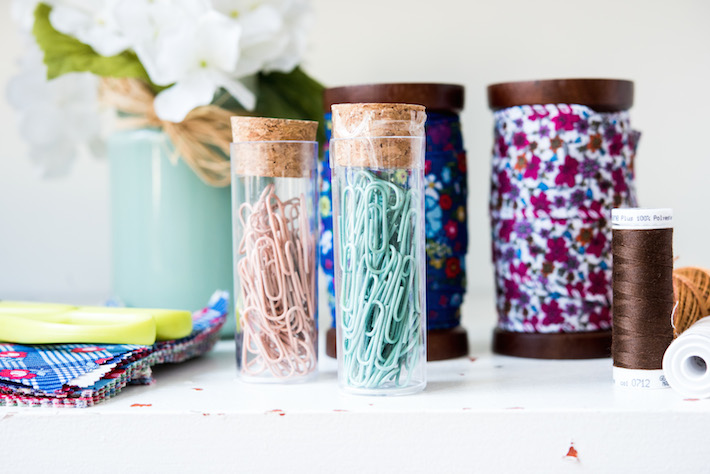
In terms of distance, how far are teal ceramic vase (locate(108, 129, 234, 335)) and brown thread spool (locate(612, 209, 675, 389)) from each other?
0.49m

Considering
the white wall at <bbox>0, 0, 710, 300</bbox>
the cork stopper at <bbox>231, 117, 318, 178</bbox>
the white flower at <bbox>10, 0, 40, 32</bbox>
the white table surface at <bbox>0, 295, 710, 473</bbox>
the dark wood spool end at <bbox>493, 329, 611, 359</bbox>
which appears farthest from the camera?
the white wall at <bbox>0, 0, 710, 300</bbox>

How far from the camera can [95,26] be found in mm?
869

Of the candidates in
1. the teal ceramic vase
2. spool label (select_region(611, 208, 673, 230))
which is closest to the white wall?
the teal ceramic vase

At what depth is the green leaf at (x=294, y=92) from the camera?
3.26 ft

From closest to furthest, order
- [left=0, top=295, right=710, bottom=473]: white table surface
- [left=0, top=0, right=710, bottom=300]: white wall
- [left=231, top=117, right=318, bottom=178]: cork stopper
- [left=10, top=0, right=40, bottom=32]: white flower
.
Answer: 1. [left=0, top=295, right=710, bottom=473]: white table surface
2. [left=231, top=117, right=318, bottom=178]: cork stopper
3. [left=10, top=0, right=40, bottom=32]: white flower
4. [left=0, top=0, right=710, bottom=300]: white wall

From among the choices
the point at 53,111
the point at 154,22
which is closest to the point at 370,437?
the point at 154,22

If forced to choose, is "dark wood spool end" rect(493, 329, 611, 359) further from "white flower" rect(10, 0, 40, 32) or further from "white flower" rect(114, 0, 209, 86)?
"white flower" rect(10, 0, 40, 32)

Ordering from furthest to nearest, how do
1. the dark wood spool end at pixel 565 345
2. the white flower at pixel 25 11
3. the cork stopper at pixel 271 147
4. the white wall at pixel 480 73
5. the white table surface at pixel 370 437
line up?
Answer: 1. the white wall at pixel 480 73
2. the white flower at pixel 25 11
3. the dark wood spool end at pixel 565 345
4. the cork stopper at pixel 271 147
5. the white table surface at pixel 370 437

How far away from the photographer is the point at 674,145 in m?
1.28

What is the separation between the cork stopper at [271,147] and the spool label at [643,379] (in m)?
0.33

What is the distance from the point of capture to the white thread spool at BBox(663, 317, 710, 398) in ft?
1.94

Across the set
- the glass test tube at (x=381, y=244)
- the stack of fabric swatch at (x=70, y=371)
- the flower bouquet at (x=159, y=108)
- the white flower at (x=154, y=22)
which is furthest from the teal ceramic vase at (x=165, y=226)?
the glass test tube at (x=381, y=244)

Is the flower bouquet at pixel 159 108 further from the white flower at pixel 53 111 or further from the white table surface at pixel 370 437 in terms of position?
the white table surface at pixel 370 437

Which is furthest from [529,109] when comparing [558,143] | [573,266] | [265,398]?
[265,398]
